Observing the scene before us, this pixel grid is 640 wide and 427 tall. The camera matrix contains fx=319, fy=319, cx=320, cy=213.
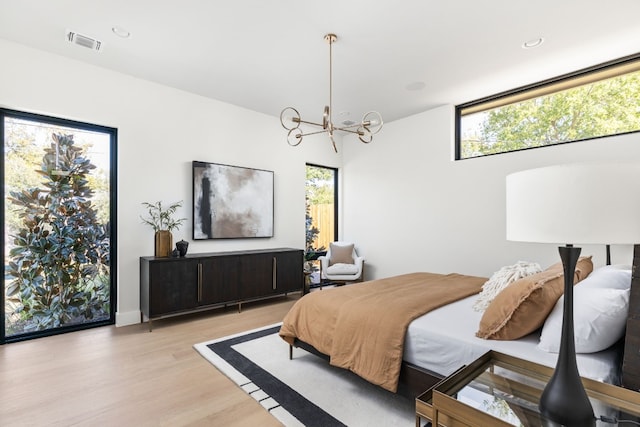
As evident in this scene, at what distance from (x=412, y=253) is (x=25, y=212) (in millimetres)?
4827

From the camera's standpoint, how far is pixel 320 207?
5.93m

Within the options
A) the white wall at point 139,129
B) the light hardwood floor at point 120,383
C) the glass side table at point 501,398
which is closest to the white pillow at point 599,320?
the glass side table at point 501,398

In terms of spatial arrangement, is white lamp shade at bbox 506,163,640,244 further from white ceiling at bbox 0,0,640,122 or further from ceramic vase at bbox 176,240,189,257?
ceramic vase at bbox 176,240,189,257

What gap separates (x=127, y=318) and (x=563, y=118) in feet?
18.3

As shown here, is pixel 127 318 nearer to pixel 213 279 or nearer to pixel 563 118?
pixel 213 279

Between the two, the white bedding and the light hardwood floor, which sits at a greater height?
the white bedding

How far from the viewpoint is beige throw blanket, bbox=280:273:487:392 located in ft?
6.35

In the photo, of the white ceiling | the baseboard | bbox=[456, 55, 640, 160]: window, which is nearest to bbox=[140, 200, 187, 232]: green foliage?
the baseboard

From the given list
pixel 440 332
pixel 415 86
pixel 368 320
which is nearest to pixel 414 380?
pixel 440 332

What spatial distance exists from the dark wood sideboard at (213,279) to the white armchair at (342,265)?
525 millimetres

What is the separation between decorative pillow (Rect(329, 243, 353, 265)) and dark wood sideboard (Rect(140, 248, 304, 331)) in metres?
0.70

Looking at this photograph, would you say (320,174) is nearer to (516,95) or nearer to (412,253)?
(412,253)

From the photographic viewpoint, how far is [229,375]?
2453mm

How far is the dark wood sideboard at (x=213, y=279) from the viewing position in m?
3.55
